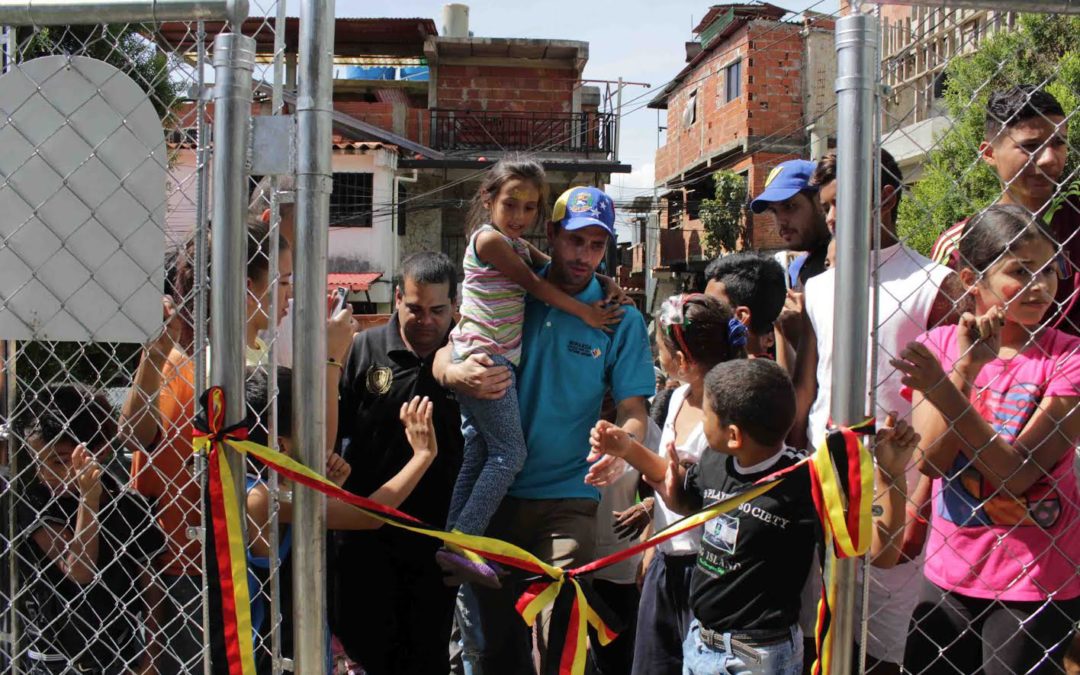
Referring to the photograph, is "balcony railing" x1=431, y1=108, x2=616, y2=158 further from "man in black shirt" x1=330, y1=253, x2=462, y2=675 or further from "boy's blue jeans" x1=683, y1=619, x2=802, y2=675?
"boy's blue jeans" x1=683, y1=619, x2=802, y2=675

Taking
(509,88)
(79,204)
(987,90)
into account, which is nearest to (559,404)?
(79,204)

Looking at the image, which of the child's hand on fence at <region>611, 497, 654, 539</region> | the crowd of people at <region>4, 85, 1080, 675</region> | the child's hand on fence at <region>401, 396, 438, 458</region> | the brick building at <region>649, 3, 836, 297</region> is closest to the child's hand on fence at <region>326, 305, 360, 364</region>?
the crowd of people at <region>4, 85, 1080, 675</region>

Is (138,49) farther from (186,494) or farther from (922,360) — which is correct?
(922,360)

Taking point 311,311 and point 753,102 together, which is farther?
point 753,102

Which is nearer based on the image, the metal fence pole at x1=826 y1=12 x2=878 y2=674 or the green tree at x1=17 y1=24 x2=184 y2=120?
the metal fence pole at x1=826 y1=12 x2=878 y2=674

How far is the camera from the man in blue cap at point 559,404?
9.18ft

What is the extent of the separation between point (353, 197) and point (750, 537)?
56.0 ft

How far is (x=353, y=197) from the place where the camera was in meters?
18.4

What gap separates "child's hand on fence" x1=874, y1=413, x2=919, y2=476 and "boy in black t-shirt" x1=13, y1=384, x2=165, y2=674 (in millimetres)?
1984

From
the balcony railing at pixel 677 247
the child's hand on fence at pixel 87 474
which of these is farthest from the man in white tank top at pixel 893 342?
the balcony railing at pixel 677 247

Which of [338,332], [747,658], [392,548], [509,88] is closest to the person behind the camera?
[747,658]

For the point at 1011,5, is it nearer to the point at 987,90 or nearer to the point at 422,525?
the point at 422,525

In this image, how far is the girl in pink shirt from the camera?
209 cm

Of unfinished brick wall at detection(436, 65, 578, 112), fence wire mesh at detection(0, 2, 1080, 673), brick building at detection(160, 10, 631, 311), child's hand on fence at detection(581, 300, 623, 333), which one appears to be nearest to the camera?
fence wire mesh at detection(0, 2, 1080, 673)
